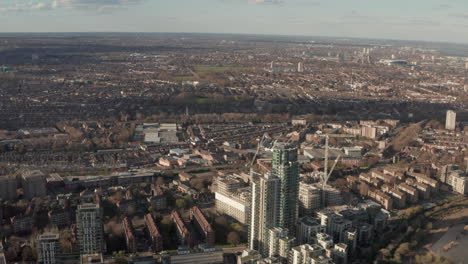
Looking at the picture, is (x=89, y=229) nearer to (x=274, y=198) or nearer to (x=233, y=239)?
(x=233, y=239)

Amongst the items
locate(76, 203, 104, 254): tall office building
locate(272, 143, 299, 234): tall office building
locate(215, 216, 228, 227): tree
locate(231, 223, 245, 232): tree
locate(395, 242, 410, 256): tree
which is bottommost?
locate(395, 242, 410, 256): tree

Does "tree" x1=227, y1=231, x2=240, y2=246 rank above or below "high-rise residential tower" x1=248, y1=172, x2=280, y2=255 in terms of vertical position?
below

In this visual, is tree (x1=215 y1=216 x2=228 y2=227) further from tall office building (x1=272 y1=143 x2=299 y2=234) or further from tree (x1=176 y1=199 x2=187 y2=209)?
tall office building (x1=272 y1=143 x2=299 y2=234)

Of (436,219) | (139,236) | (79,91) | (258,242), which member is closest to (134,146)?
(139,236)

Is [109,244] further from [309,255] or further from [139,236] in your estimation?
[309,255]

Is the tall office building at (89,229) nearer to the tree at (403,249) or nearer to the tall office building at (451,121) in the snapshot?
the tree at (403,249)

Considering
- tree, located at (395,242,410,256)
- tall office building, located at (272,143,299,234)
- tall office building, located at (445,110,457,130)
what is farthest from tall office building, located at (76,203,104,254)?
tall office building, located at (445,110,457,130)

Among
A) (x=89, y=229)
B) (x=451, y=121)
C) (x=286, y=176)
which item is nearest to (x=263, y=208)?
(x=286, y=176)
